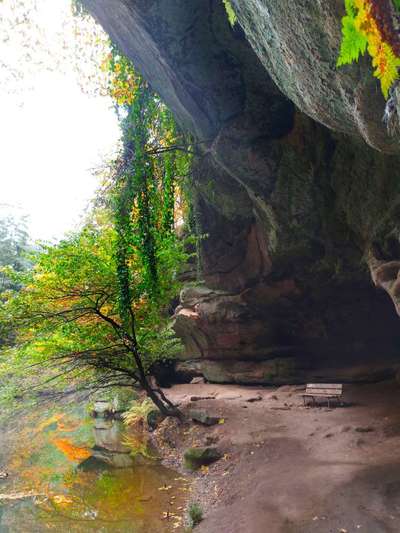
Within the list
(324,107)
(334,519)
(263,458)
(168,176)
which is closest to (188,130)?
(168,176)

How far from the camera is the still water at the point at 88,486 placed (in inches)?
270

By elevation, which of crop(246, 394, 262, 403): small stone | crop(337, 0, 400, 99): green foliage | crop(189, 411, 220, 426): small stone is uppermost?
crop(337, 0, 400, 99): green foliage

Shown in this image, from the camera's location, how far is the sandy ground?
5.23 meters

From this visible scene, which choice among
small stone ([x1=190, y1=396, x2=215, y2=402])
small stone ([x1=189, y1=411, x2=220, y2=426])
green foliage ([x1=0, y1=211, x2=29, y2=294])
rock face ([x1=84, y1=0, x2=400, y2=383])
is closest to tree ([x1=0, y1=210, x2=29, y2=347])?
green foliage ([x1=0, y1=211, x2=29, y2=294])

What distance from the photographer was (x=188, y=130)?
Result: 10.6m

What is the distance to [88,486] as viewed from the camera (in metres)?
8.60

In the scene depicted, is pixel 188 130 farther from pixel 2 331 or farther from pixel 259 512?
pixel 259 512

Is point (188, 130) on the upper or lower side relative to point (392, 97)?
upper

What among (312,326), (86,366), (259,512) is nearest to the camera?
(259,512)

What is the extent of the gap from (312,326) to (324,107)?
450 inches

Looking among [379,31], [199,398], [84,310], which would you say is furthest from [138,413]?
[379,31]

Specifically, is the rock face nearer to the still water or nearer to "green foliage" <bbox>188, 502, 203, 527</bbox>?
"green foliage" <bbox>188, 502, 203, 527</bbox>

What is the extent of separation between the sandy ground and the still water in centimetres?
77

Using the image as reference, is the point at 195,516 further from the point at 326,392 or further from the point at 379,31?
the point at 379,31
